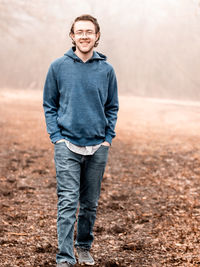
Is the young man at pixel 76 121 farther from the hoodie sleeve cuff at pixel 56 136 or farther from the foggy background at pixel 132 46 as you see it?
the foggy background at pixel 132 46

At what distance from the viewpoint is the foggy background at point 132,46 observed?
81062 millimetres

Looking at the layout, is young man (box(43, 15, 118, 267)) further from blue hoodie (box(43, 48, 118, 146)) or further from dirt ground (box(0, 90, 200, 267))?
dirt ground (box(0, 90, 200, 267))

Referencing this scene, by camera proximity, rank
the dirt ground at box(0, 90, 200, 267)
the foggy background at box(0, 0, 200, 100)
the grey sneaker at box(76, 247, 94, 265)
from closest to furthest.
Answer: the grey sneaker at box(76, 247, 94, 265), the dirt ground at box(0, 90, 200, 267), the foggy background at box(0, 0, 200, 100)

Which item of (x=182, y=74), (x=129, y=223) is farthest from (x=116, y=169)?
(x=182, y=74)

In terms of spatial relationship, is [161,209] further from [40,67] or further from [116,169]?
[40,67]

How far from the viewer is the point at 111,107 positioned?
3.88 metres

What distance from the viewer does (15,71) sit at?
8862 centimetres

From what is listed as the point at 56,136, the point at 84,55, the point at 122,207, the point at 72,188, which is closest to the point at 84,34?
the point at 84,55

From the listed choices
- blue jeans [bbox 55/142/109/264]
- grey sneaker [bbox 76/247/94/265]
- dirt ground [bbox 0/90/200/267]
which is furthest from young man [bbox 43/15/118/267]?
dirt ground [bbox 0/90/200/267]

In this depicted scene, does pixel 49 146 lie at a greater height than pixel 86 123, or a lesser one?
lesser

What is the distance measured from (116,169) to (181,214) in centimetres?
350

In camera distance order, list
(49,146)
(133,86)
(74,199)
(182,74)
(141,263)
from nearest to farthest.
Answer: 1. (74,199)
2. (141,263)
3. (49,146)
4. (133,86)
5. (182,74)

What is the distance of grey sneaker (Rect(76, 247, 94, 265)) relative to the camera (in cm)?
392

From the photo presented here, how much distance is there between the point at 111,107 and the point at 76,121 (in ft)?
1.55
